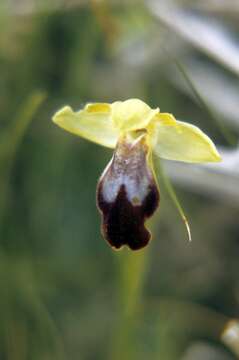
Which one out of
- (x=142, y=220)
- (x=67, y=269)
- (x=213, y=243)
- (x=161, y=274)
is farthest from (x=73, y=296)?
(x=142, y=220)

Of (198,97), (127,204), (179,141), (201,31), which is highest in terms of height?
(201,31)

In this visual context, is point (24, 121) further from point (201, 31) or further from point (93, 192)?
point (93, 192)

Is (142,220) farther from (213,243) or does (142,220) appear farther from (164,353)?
(213,243)

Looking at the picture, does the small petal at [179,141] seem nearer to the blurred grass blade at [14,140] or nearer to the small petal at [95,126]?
the small petal at [95,126]

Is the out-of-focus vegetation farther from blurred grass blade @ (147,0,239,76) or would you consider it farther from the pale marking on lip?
the pale marking on lip

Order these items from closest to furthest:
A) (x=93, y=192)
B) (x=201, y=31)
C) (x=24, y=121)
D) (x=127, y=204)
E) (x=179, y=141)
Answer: (x=127, y=204) < (x=179, y=141) < (x=24, y=121) < (x=201, y=31) < (x=93, y=192)

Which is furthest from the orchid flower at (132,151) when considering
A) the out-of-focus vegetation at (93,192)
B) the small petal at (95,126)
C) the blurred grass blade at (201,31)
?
the out-of-focus vegetation at (93,192)

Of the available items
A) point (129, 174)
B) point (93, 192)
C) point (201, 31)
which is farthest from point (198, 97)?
point (93, 192)
